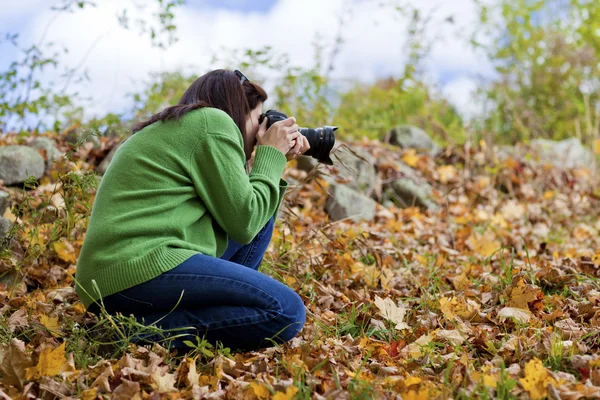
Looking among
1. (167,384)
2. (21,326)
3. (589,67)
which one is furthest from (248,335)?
(589,67)

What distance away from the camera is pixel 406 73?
730 centimetres

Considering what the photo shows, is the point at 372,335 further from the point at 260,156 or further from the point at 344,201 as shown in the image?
the point at 344,201

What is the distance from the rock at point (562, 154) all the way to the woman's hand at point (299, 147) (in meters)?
4.68

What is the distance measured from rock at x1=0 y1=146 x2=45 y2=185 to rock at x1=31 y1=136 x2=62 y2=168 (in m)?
0.16

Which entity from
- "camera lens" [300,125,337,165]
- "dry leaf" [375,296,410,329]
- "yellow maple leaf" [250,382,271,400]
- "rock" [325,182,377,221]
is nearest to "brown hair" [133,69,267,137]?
"camera lens" [300,125,337,165]

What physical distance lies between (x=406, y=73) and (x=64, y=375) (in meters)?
5.94

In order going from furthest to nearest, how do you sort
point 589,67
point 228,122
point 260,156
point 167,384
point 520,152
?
point 589,67
point 520,152
point 260,156
point 228,122
point 167,384

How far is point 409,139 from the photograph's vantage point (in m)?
6.59

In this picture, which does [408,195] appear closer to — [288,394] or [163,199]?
[163,199]

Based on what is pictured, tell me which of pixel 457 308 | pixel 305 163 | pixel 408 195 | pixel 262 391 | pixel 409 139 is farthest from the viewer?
pixel 409 139

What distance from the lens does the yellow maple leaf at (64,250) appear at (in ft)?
10.2

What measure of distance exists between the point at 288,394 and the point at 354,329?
0.85 m

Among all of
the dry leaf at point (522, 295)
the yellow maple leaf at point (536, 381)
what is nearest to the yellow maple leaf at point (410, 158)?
the dry leaf at point (522, 295)

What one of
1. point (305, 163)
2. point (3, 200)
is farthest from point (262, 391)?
point (305, 163)
